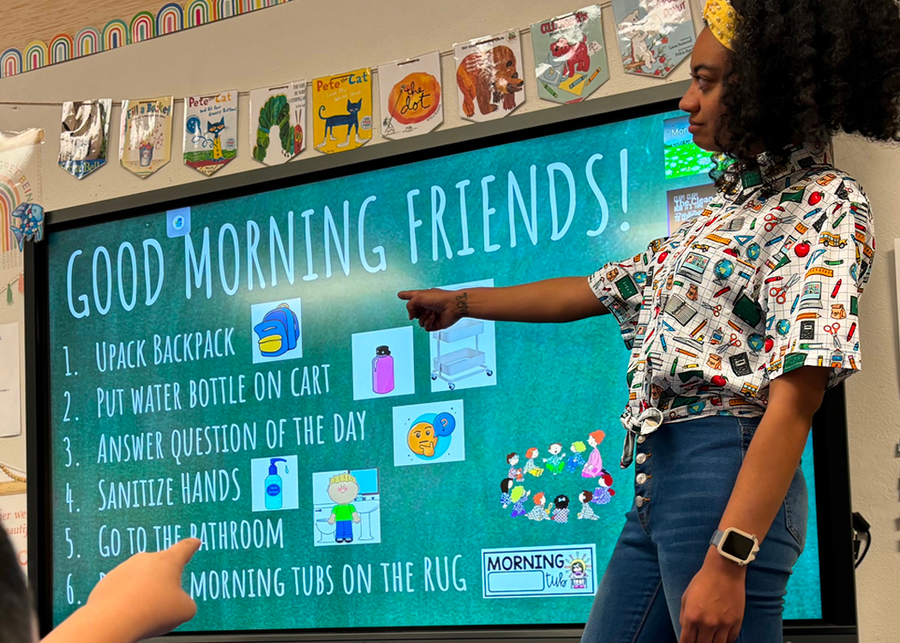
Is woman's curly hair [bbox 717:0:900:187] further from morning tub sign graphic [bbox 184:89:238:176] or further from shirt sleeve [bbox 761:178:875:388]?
morning tub sign graphic [bbox 184:89:238:176]

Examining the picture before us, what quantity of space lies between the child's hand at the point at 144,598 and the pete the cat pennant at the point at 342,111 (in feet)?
6.11

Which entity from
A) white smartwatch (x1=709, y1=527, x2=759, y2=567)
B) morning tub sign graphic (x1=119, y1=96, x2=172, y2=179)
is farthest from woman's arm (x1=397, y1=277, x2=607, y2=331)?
morning tub sign graphic (x1=119, y1=96, x2=172, y2=179)

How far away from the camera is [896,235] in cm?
182

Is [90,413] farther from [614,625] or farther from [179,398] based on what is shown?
[614,625]

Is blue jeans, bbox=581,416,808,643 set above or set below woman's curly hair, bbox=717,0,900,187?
below

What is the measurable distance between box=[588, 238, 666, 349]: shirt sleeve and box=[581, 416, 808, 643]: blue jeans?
9.6 inches

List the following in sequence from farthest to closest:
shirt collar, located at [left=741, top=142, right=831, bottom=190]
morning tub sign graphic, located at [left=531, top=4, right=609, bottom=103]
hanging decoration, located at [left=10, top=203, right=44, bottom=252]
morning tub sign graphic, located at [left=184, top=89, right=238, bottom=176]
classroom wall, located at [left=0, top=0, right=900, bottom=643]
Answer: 1. hanging decoration, located at [left=10, top=203, right=44, bottom=252]
2. morning tub sign graphic, located at [left=184, top=89, right=238, bottom=176]
3. morning tub sign graphic, located at [left=531, top=4, right=609, bottom=103]
4. classroom wall, located at [left=0, top=0, right=900, bottom=643]
5. shirt collar, located at [left=741, top=142, right=831, bottom=190]

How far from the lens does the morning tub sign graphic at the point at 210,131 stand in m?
2.51

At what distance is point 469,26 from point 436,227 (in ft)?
1.45

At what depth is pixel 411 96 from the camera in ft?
7.49

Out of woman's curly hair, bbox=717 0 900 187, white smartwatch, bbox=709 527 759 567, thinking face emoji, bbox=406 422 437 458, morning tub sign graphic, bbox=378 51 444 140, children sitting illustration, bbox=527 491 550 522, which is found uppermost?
morning tub sign graphic, bbox=378 51 444 140

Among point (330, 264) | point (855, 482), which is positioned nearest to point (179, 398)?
point (330, 264)

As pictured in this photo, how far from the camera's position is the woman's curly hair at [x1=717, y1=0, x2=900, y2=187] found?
1121mm

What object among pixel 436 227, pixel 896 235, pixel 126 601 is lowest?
pixel 126 601
